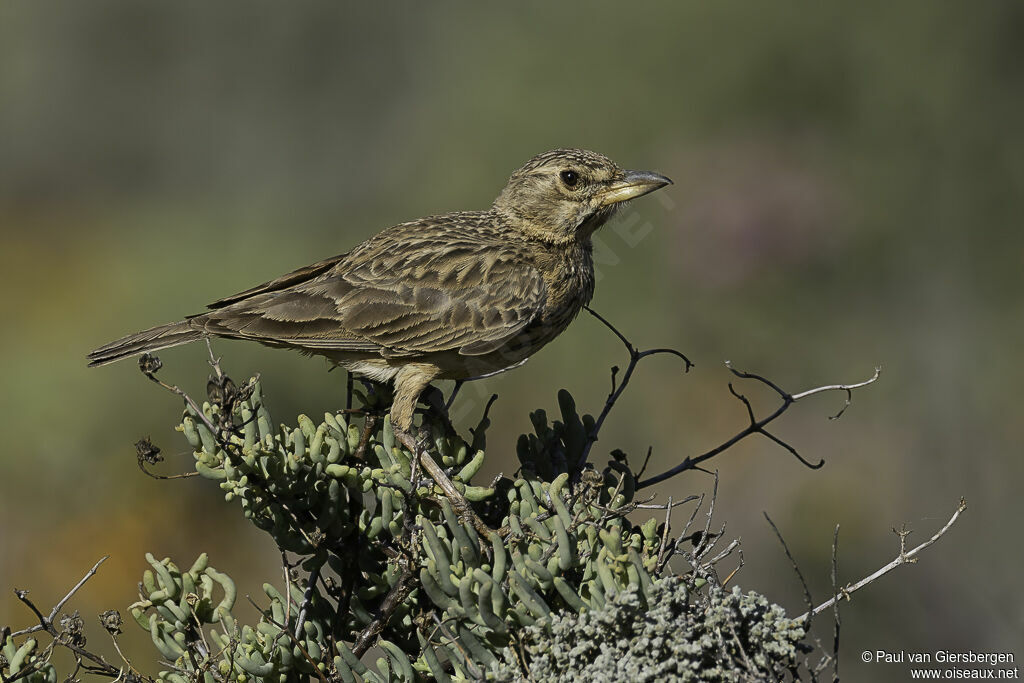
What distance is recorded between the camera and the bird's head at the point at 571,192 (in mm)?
4523

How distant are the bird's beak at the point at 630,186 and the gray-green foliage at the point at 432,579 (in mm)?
1456

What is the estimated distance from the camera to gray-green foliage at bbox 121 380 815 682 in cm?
231

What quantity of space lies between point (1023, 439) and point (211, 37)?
497 inches

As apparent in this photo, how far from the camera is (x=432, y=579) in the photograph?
251cm

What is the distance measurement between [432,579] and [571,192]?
2.42 meters

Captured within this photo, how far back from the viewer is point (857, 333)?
30.5 ft

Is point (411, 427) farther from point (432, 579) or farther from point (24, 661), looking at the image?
point (24, 661)

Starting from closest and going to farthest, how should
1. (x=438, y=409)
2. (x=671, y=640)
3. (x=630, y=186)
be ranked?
(x=671, y=640) < (x=438, y=409) < (x=630, y=186)

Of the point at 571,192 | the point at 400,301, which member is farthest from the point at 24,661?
the point at 571,192

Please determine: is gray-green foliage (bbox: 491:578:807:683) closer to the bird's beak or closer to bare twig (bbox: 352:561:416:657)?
bare twig (bbox: 352:561:416:657)

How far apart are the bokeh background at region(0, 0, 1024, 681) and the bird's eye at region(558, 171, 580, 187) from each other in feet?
1.16

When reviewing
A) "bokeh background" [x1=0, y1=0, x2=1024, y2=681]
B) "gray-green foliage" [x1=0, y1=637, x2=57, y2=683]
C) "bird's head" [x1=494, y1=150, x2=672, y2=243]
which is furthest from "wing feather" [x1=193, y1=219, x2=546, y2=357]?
"gray-green foliage" [x1=0, y1=637, x2=57, y2=683]

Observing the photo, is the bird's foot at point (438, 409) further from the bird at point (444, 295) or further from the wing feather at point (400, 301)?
the wing feather at point (400, 301)

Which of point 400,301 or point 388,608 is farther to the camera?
point 400,301
